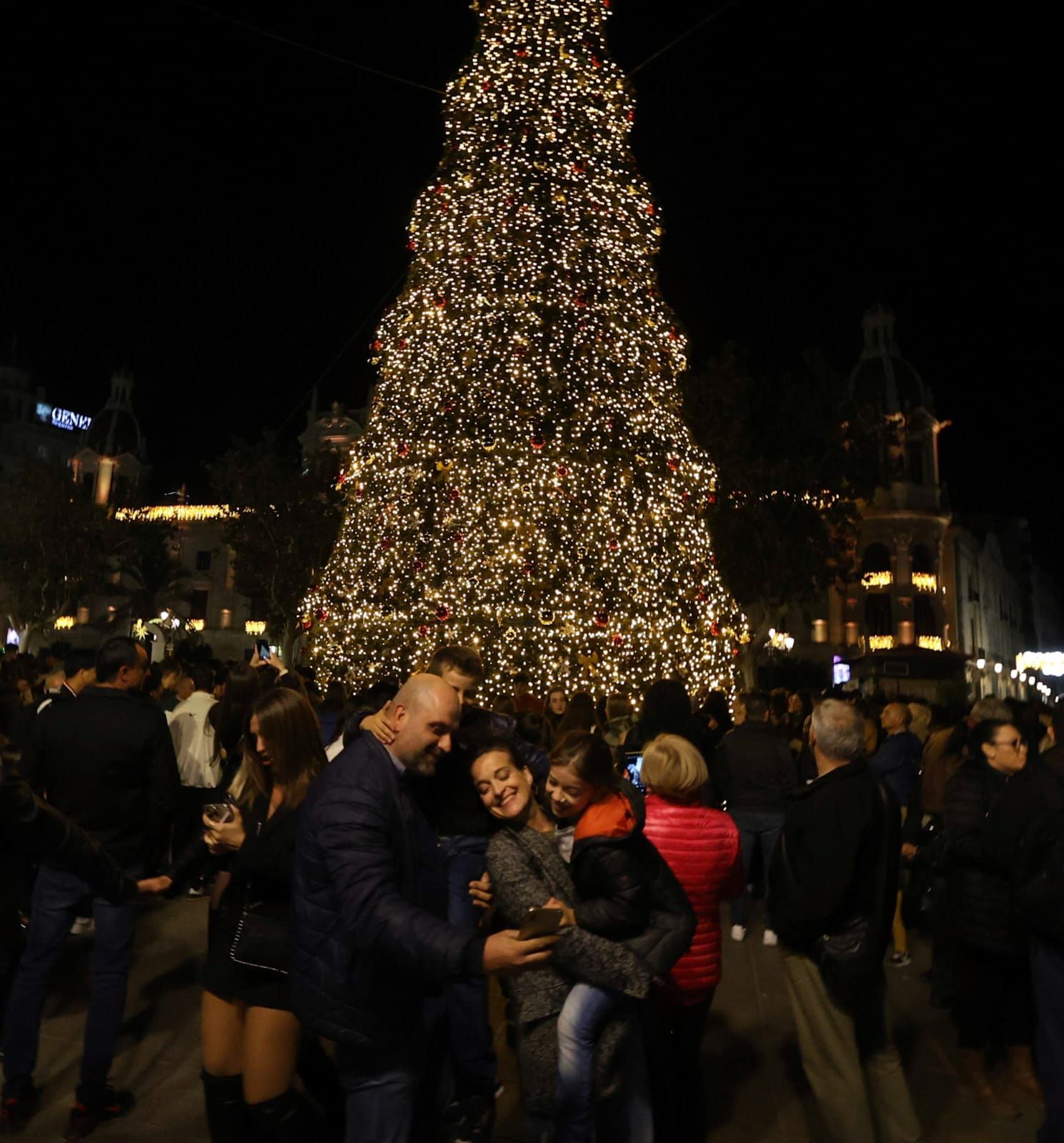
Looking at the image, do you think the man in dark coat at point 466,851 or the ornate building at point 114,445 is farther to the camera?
the ornate building at point 114,445

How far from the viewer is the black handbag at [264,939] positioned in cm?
324

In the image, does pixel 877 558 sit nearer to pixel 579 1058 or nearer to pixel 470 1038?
pixel 470 1038

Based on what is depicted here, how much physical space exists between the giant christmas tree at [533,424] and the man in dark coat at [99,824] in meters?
9.02

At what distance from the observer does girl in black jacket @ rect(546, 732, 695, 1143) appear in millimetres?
3232

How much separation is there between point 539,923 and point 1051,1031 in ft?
8.45

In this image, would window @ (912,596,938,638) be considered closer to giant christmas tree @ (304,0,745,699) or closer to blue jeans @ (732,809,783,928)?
giant christmas tree @ (304,0,745,699)

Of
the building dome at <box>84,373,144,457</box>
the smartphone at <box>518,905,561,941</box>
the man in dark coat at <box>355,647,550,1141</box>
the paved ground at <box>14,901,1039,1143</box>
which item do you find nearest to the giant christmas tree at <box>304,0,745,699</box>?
the paved ground at <box>14,901,1039,1143</box>

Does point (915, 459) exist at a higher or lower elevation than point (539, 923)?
higher

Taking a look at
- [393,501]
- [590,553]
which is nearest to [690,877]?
[590,553]

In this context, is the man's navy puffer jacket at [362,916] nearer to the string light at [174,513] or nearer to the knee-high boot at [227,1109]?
the knee-high boot at [227,1109]

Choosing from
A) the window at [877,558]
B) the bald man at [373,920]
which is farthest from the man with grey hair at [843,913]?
the window at [877,558]

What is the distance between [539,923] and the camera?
2.51 meters

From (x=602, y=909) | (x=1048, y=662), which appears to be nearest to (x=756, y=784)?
(x=602, y=909)

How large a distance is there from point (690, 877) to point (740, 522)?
2456cm
